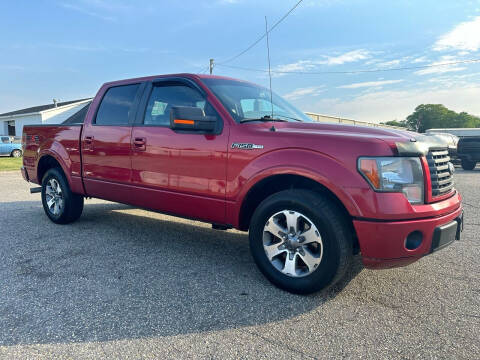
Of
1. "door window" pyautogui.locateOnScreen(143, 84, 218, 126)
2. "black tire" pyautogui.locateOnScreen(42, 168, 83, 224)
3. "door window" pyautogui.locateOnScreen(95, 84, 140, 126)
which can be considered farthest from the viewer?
"black tire" pyautogui.locateOnScreen(42, 168, 83, 224)

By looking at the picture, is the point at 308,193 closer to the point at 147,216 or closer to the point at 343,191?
the point at 343,191

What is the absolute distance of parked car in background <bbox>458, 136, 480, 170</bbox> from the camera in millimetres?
15172

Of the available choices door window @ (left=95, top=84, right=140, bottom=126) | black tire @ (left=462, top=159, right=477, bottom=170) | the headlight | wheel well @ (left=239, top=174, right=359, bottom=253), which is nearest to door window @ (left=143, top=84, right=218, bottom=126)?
door window @ (left=95, top=84, right=140, bottom=126)

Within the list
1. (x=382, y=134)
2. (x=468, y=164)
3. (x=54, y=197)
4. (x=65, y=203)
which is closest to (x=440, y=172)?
(x=382, y=134)

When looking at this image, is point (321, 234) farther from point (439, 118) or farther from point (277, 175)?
point (439, 118)

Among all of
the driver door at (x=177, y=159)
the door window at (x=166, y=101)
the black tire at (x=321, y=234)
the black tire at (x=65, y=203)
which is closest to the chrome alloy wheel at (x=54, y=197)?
the black tire at (x=65, y=203)

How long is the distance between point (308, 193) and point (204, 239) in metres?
2.02

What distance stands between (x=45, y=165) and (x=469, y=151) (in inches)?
630

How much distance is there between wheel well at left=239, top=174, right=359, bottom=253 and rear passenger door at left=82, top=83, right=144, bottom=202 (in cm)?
156

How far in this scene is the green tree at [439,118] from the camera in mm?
81312

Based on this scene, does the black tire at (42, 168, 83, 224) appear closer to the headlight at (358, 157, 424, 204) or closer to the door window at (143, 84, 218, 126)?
the door window at (143, 84, 218, 126)

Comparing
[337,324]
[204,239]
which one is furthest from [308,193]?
[204,239]

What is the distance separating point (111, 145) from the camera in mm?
4289

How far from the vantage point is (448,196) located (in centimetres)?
294
